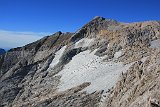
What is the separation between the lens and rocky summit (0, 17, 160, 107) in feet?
159

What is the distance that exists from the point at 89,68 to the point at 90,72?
8.10 feet

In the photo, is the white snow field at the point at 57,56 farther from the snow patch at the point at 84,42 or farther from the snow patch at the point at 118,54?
the snow patch at the point at 118,54

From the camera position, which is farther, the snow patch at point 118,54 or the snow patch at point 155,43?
the snow patch at point 118,54

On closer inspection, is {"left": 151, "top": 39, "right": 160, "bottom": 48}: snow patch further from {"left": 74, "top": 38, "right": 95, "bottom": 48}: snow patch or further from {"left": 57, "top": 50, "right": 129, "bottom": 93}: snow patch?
{"left": 74, "top": 38, "right": 95, "bottom": 48}: snow patch

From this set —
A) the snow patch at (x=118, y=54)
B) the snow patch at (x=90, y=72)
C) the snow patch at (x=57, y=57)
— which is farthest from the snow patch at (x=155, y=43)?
the snow patch at (x=57, y=57)

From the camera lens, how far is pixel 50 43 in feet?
304

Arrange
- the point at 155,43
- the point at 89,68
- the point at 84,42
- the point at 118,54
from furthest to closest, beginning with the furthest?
the point at 84,42, the point at 118,54, the point at 89,68, the point at 155,43

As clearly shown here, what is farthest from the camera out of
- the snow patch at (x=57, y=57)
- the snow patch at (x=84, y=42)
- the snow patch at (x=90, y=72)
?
the snow patch at (x=84, y=42)

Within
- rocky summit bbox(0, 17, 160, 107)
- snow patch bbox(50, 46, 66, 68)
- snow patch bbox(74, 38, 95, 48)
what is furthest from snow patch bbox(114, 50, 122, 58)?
snow patch bbox(50, 46, 66, 68)

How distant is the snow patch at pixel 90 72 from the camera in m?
58.2

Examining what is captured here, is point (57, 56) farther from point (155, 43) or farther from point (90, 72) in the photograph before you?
point (155, 43)

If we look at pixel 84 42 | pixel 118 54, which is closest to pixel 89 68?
pixel 118 54

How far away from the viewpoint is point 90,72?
221 ft

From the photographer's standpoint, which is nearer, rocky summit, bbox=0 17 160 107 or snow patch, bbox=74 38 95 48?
rocky summit, bbox=0 17 160 107
